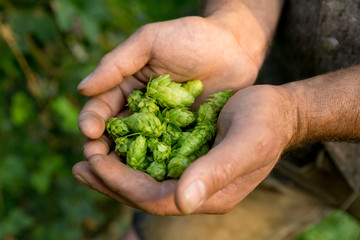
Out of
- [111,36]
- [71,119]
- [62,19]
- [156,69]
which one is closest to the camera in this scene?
[156,69]

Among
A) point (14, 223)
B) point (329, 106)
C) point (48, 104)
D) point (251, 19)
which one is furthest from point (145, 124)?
point (14, 223)

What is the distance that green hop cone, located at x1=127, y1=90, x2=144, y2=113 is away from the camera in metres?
1.99

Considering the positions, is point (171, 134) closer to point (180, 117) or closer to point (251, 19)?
point (180, 117)

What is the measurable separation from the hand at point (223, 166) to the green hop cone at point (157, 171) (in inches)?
4.7

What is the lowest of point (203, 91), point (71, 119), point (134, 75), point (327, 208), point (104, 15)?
point (327, 208)

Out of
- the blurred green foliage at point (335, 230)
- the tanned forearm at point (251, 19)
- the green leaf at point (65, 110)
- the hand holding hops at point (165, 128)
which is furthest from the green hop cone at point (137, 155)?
the blurred green foliage at point (335, 230)

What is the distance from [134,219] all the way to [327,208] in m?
1.25

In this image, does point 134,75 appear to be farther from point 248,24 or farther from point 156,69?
point 248,24

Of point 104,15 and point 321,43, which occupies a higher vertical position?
point 104,15

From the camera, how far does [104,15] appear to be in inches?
106

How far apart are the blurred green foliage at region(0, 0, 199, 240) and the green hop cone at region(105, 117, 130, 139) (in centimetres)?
97

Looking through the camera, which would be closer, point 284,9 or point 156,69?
point 156,69

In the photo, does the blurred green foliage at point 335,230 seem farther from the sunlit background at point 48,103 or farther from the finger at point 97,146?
the finger at point 97,146

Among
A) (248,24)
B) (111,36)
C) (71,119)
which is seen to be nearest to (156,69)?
(248,24)
